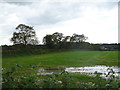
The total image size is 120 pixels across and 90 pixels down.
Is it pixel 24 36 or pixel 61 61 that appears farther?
pixel 24 36

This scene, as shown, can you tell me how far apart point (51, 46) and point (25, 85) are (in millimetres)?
43591

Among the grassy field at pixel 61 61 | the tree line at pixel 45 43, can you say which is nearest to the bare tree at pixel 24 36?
the tree line at pixel 45 43

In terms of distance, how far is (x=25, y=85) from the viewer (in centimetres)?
425

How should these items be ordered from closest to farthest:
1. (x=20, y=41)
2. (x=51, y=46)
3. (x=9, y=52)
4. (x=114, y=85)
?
(x=114, y=85) → (x=9, y=52) → (x=20, y=41) → (x=51, y=46)

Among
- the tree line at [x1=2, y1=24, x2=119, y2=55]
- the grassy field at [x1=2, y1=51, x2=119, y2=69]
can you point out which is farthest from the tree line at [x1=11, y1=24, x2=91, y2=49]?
the grassy field at [x1=2, y1=51, x2=119, y2=69]

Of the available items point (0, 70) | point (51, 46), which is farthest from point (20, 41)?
point (0, 70)

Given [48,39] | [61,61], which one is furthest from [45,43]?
[61,61]

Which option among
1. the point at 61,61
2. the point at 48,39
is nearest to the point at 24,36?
the point at 48,39

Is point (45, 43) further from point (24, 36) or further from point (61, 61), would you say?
point (61, 61)

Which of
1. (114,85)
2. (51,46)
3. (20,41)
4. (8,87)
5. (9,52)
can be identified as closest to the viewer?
(114,85)

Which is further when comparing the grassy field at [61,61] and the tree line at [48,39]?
the tree line at [48,39]

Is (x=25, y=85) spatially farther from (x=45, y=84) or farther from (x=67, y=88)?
(x=67, y=88)

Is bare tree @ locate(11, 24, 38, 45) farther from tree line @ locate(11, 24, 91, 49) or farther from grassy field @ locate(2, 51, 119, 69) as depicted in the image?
grassy field @ locate(2, 51, 119, 69)

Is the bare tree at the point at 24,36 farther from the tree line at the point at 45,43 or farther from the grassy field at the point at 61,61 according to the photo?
the grassy field at the point at 61,61
